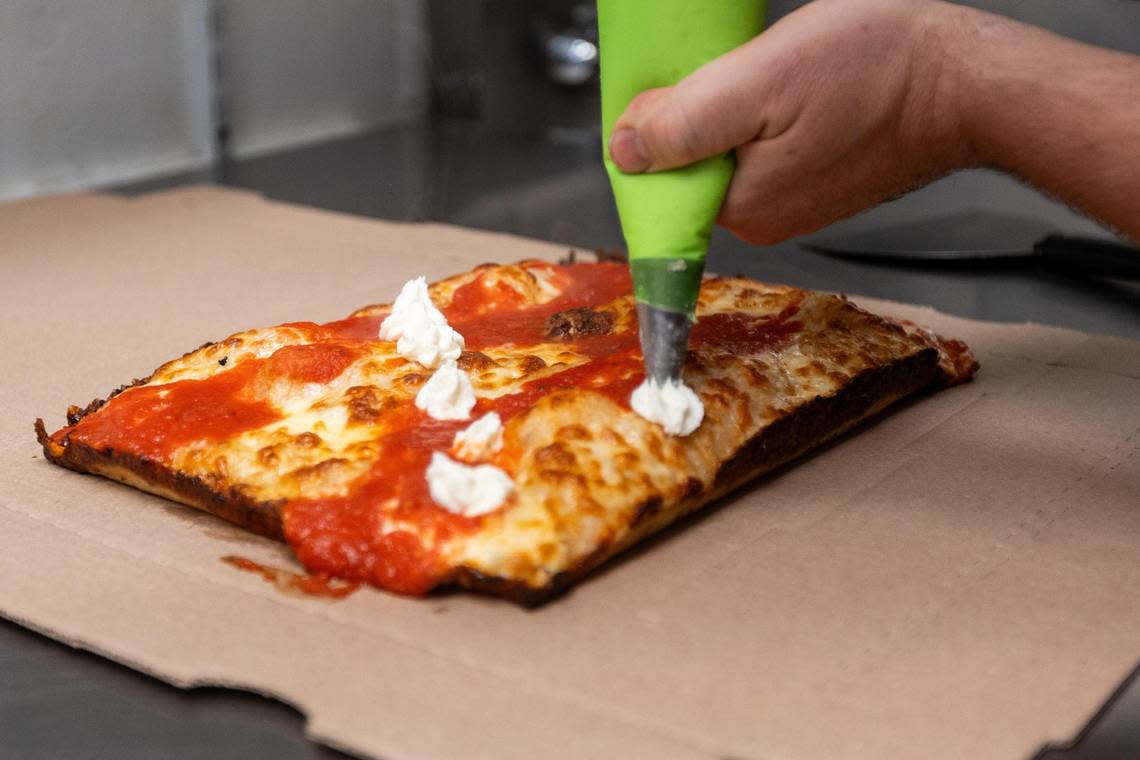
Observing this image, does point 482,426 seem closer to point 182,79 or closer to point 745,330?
point 745,330

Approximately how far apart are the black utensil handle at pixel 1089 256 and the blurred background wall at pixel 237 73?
34cm

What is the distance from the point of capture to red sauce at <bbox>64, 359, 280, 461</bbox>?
1.31 meters

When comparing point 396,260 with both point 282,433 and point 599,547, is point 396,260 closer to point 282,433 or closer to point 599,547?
point 282,433

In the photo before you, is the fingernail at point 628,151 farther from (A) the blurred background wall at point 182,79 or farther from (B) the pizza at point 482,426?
(A) the blurred background wall at point 182,79

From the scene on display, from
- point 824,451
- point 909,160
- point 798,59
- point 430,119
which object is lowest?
point 430,119

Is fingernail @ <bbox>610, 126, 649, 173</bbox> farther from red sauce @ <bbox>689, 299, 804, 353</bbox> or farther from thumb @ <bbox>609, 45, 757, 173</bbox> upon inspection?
red sauce @ <bbox>689, 299, 804, 353</bbox>

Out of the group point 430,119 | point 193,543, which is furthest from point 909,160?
point 430,119

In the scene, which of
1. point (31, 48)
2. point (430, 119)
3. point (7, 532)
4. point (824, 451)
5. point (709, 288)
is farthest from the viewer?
point (430, 119)

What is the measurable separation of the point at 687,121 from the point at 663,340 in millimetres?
193

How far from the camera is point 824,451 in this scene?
1462 millimetres

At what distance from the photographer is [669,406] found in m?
1.25

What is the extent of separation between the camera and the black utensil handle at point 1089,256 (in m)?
2.12

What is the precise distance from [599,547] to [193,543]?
1.19 ft

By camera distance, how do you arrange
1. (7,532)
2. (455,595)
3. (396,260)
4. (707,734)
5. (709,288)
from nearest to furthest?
(707,734)
(455,595)
(7,532)
(709,288)
(396,260)
